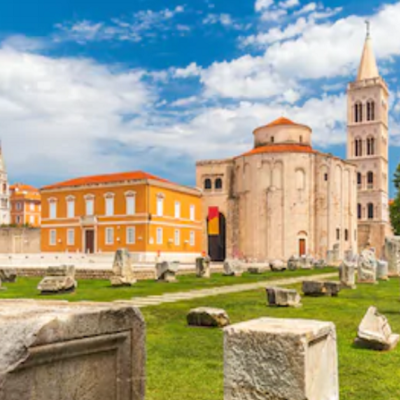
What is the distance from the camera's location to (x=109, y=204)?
4559 centimetres

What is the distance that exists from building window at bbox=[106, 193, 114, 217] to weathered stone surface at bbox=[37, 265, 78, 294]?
98.6 feet

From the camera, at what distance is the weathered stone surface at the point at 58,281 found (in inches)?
582

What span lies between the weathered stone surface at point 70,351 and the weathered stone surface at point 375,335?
4.89 metres

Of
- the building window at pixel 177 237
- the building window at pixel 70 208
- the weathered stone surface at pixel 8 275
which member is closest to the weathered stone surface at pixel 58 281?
the weathered stone surface at pixel 8 275

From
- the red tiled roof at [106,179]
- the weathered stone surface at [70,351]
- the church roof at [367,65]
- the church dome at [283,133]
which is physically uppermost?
the church roof at [367,65]

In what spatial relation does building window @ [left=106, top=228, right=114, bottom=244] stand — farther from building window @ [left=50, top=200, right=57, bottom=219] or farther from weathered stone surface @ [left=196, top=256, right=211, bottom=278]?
weathered stone surface @ [left=196, top=256, right=211, bottom=278]

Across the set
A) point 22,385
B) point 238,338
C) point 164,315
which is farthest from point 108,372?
point 164,315

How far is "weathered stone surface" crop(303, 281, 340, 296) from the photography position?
14102mm

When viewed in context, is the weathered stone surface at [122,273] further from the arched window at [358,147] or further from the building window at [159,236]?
the arched window at [358,147]

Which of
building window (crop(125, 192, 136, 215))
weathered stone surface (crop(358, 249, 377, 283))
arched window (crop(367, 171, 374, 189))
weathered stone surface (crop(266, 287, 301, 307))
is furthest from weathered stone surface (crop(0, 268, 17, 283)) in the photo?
arched window (crop(367, 171, 374, 189))

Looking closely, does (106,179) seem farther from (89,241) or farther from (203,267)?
(203,267)

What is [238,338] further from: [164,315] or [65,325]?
[164,315]

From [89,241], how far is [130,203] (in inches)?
225

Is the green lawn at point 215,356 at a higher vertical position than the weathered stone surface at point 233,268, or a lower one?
higher
